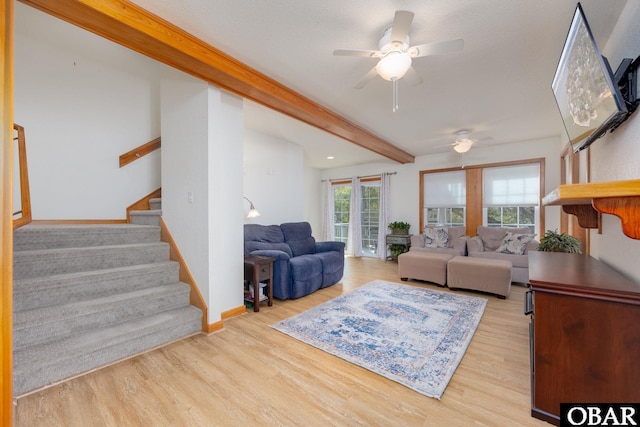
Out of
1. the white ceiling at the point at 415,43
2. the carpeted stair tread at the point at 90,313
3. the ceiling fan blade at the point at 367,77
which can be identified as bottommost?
the carpeted stair tread at the point at 90,313

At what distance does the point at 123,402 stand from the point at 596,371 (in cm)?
262

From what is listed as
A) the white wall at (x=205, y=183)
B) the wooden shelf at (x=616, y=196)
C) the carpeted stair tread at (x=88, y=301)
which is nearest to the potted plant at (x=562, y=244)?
the wooden shelf at (x=616, y=196)

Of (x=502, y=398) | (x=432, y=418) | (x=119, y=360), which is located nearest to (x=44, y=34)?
(x=119, y=360)

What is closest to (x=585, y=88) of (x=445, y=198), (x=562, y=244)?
(x=562, y=244)

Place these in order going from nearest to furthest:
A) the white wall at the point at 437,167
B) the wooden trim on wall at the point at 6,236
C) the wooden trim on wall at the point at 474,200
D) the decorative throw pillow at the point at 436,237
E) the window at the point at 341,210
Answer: the wooden trim on wall at the point at 6,236, the white wall at the point at 437,167, the decorative throw pillow at the point at 436,237, the wooden trim on wall at the point at 474,200, the window at the point at 341,210

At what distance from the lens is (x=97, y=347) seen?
1.93m

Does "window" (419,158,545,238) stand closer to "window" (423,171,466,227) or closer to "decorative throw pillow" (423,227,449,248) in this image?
"window" (423,171,466,227)

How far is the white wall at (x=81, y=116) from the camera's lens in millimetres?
3002

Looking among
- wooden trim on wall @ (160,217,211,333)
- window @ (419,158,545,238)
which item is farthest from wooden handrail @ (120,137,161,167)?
window @ (419,158,545,238)

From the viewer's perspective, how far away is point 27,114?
10.0 feet

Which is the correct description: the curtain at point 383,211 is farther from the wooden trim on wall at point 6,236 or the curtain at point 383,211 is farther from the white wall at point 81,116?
the wooden trim on wall at point 6,236

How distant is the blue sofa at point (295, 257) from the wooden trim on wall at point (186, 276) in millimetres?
914

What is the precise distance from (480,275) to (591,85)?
9.47 feet

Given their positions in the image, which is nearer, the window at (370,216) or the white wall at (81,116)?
the white wall at (81,116)
